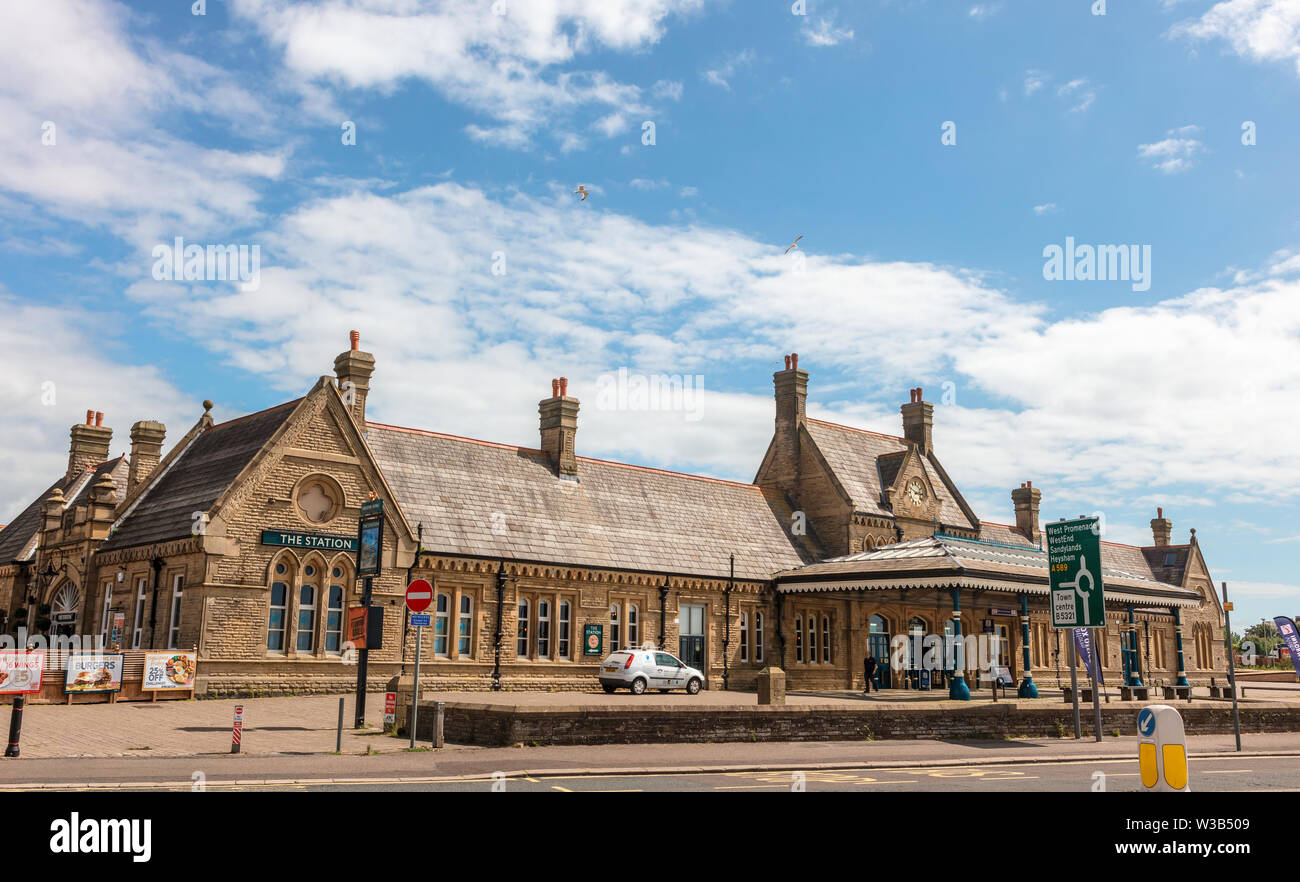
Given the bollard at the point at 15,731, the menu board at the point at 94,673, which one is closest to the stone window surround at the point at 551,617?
the menu board at the point at 94,673

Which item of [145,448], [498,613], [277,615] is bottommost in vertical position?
[277,615]

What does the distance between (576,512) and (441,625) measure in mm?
7404

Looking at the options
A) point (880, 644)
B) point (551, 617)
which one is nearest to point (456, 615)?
point (551, 617)

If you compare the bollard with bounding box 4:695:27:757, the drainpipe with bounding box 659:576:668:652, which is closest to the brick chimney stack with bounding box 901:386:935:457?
the drainpipe with bounding box 659:576:668:652

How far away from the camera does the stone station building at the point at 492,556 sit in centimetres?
2864

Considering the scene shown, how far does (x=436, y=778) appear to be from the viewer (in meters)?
14.0

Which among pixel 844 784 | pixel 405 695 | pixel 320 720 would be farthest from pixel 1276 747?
pixel 320 720

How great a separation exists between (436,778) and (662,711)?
19.9ft

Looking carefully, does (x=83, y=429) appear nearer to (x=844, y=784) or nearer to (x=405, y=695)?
(x=405, y=695)

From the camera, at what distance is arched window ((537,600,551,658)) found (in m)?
34.1

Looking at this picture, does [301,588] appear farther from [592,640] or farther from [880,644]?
[880,644]

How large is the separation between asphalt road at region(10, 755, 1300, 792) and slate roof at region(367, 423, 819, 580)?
721 inches

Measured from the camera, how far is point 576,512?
37469 mm

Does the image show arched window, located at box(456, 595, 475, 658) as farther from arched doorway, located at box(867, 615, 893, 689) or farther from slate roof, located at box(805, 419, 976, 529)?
slate roof, located at box(805, 419, 976, 529)
